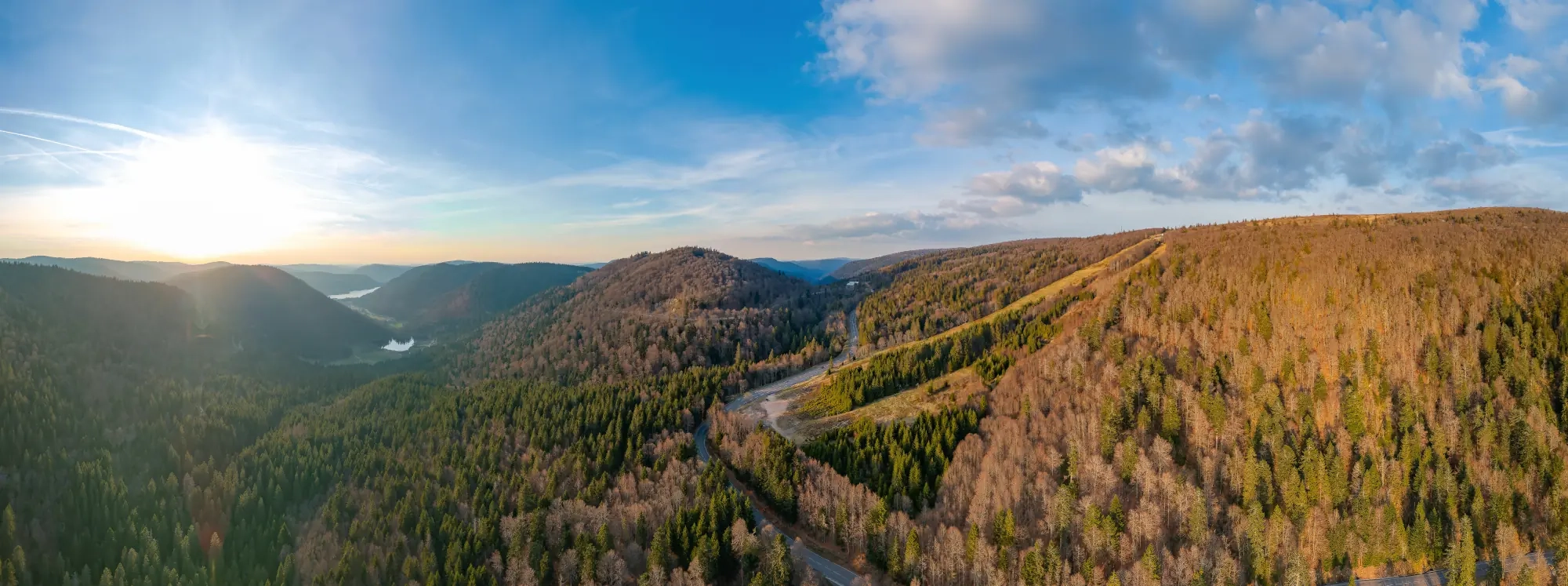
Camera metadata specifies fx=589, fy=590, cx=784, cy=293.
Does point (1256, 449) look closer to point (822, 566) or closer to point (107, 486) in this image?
point (822, 566)

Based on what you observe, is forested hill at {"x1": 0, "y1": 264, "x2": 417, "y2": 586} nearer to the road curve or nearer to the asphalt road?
the road curve

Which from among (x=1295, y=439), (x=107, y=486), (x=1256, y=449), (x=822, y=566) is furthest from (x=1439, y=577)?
(x=107, y=486)

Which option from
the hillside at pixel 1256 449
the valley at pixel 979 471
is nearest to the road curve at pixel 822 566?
the valley at pixel 979 471

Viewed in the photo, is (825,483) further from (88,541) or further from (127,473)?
(127,473)

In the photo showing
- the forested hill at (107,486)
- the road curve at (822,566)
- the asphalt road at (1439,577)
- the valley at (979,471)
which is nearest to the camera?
the asphalt road at (1439,577)

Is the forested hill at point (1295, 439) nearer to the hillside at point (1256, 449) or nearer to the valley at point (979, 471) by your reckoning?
the hillside at point (1256, 449)

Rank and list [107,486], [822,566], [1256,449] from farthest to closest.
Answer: [107,486], [1256,449], [822,566]

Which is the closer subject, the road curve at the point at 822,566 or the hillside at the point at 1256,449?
the hillside at the point at 1256,449

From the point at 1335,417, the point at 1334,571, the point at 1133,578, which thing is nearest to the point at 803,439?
the point at 1133,578

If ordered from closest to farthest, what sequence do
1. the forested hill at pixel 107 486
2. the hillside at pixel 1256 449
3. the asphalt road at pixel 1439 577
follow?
the asphalt road at pixel 1439 577 → the hillside at pixel 1256 449 → the forested hill at pixel 107 486

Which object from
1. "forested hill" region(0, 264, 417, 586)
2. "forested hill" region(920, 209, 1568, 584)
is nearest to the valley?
"forested hill" region(920, 209, 1568, 584)

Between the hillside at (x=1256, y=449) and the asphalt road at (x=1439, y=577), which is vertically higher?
the hillside at (x=1256, y=449)
